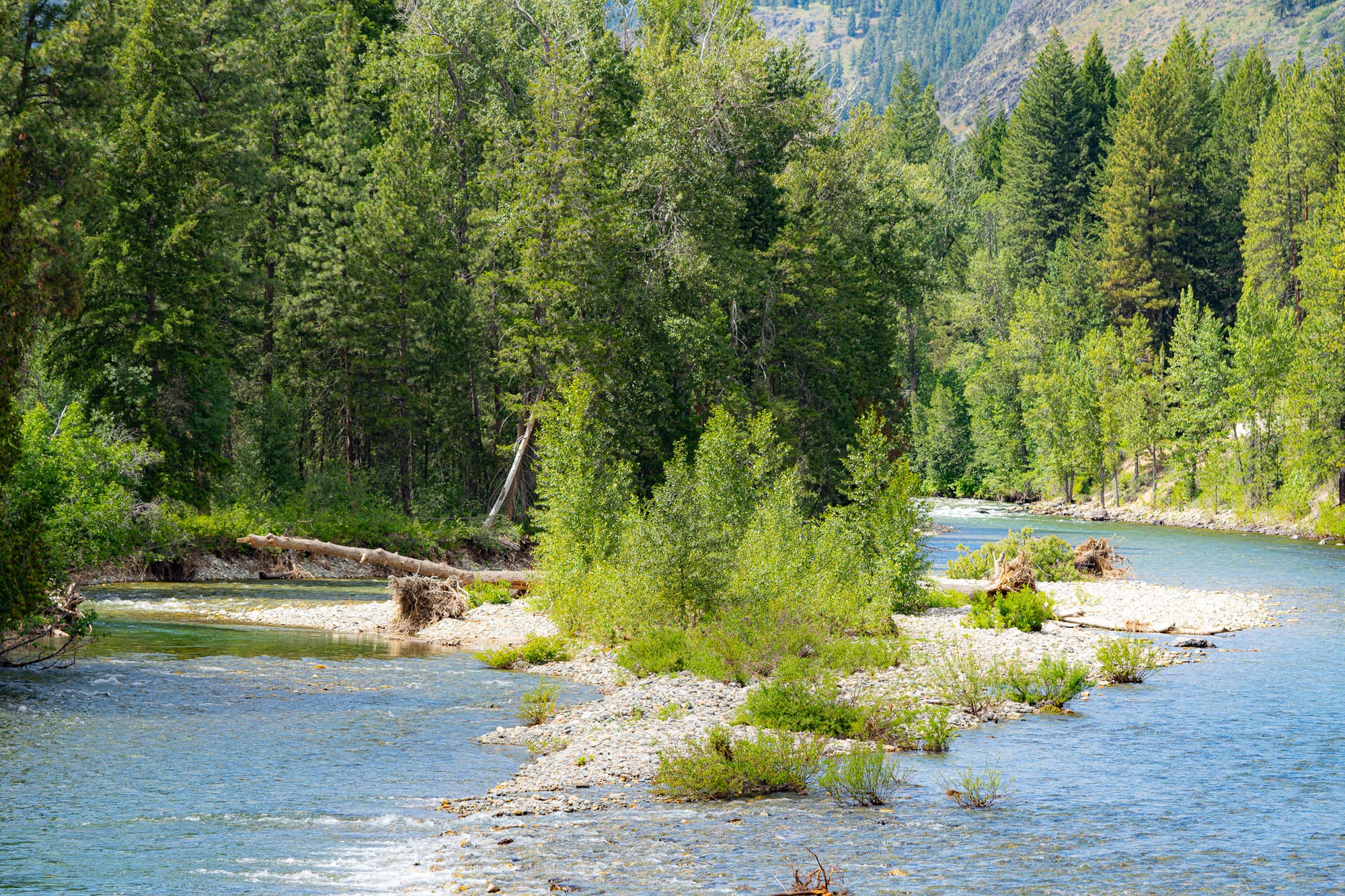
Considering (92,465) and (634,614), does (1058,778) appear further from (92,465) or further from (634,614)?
(92,465)

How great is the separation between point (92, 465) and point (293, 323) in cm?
2591

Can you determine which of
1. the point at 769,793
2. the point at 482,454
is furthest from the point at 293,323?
the point at 769,793

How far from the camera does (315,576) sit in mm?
41469

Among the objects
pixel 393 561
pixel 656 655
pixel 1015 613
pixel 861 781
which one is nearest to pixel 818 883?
pixel 861 781

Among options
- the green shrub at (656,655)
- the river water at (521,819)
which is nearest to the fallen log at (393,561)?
A: the green shrub at (656,655)

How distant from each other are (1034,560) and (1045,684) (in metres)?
18.4

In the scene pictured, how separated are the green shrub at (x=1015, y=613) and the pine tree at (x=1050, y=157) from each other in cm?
8218

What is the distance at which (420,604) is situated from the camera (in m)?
29.4

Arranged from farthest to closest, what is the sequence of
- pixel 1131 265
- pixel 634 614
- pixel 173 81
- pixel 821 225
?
pixel 1131 265 < pixel 821 225 < pixel 173 81 < pixel 634 614

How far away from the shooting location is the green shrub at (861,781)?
539 inches

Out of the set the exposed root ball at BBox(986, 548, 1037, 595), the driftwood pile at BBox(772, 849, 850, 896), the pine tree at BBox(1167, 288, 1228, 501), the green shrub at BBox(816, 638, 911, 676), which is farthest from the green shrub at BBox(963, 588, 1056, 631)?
the pine tree at BBox(1167, 288, 1228, 501)

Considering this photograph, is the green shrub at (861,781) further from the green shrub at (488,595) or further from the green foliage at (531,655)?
the green shrub at (488,595)

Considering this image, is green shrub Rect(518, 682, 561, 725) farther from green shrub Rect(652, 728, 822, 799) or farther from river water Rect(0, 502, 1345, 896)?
green shrub Rect(652, 728, 822, 799)

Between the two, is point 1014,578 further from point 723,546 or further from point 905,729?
point 905,729
